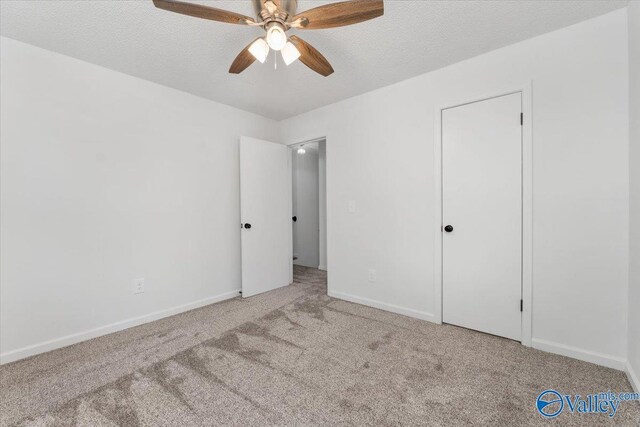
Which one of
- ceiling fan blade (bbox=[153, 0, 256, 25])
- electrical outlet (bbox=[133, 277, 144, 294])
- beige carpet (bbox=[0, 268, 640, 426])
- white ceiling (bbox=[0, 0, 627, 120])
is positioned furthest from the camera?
electrical outlet (bbox=[133, 277, 144, 294])

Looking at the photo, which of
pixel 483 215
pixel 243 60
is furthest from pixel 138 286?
pixel 483 215

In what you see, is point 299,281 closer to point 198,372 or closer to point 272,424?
point 198,372

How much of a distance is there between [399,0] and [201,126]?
232cm

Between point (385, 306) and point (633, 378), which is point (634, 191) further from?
point (385, 306)

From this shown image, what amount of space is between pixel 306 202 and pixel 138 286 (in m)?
3.12

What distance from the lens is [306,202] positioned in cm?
516

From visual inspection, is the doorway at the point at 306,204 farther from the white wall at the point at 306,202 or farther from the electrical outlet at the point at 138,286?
the electrical outlet at the point at 138,286

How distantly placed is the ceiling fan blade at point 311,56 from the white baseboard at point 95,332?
265 cm

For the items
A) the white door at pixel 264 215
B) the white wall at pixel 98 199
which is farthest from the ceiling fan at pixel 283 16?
the white door at pixel 264 215

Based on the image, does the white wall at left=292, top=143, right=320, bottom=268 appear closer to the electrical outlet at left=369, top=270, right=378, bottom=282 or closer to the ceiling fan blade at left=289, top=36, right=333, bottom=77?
the electrical outlet at left=369, top=270, right=378, bottom=282

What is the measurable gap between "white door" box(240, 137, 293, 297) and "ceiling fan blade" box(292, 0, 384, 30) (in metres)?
2.03

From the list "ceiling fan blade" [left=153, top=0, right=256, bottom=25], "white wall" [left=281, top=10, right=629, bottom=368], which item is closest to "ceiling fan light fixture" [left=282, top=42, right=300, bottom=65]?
"ceiling fan blade" [left=153, top=0, right=256, bottom=25]

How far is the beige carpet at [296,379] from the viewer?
1.42 metres

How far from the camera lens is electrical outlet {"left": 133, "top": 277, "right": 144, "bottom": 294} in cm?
255
